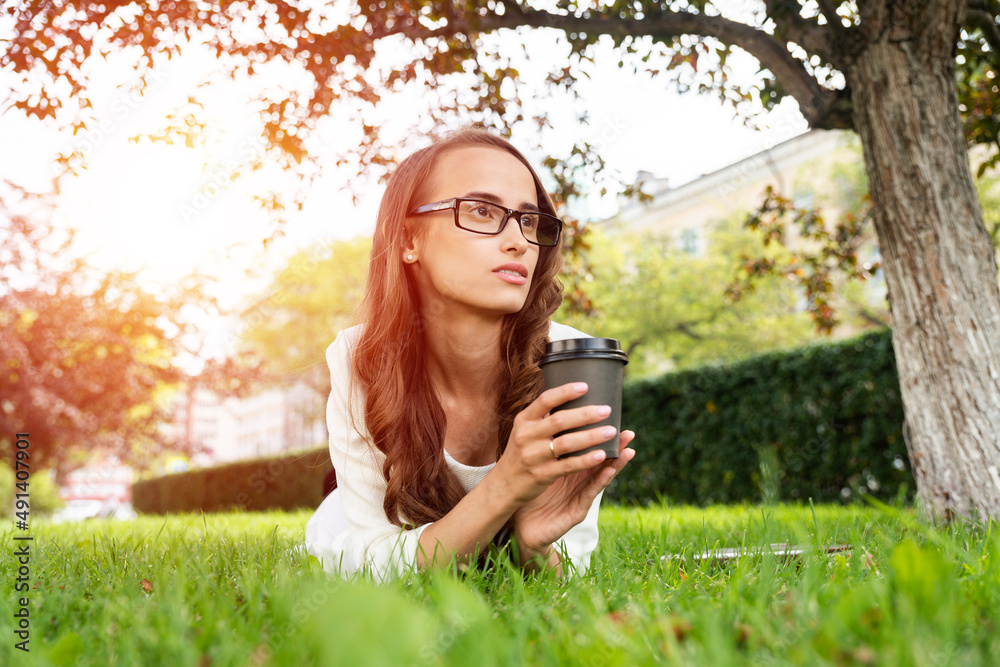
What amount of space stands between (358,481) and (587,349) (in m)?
1.05

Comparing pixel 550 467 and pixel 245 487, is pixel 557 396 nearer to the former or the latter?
pixel 550 467

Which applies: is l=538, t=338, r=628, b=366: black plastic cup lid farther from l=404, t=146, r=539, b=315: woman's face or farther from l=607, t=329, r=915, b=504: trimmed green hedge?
l=607, t=329, r=915, b=504: trimmed green hedge

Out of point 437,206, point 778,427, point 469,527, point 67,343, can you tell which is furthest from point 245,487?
point 469,527

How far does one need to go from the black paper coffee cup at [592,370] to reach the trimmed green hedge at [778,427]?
4398mm

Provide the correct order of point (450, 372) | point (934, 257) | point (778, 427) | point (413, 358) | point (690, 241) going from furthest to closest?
point (690, 241) < point (778, 427) < point (934, 257) < point (450, 372) < point (413, 358)

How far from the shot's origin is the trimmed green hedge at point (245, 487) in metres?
11.1

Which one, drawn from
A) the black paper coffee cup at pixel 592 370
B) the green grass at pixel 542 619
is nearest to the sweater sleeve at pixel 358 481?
the green grass at pixel 542 619

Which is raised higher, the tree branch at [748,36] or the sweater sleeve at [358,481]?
the tree branch at [748,36]

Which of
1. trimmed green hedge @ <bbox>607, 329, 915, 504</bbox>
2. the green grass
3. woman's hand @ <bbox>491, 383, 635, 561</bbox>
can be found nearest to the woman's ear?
woman's hand @ <bbox>491, 383, 635, 561</bbox>

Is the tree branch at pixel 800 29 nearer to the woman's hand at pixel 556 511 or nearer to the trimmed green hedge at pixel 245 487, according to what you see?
the woman's hand at pixel 556 511

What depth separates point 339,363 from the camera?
8.47 ft

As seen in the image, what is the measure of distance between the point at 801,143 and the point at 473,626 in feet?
94.8

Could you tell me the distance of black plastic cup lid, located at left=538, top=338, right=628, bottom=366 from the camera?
1.67 metres

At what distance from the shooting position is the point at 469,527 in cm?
195
